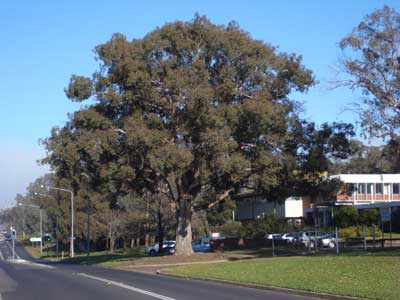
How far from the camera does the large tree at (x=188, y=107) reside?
40.9m

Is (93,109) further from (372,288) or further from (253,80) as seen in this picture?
(372,288)

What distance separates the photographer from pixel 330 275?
23.6 meters

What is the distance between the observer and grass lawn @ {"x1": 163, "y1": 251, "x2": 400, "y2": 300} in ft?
61.9

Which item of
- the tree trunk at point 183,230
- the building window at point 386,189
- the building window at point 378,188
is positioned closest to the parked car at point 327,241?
the tree trunk at point 183,230

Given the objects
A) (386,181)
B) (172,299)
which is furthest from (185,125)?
(386,181)

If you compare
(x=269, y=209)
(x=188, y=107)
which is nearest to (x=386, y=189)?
(x=269, y=209)

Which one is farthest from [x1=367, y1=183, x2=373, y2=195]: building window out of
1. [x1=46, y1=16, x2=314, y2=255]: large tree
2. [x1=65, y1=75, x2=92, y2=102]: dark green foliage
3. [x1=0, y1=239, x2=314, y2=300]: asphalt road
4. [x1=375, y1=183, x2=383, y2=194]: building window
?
[x1=0, y1=239, x2=314, y2=300]: asphalt road

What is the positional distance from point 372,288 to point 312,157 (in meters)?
27.3

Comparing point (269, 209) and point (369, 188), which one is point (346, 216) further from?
point (269, 209)

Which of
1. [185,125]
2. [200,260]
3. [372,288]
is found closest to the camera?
[372,288]

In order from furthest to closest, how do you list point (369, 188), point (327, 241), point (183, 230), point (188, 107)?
1. point (369, 188)
2. point (327, 241)
3. point (183, 230)
4. point (188, 107)

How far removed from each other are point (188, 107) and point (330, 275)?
19996mm

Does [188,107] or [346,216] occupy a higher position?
[188,107]

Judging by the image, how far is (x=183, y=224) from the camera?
4806 centimetres
